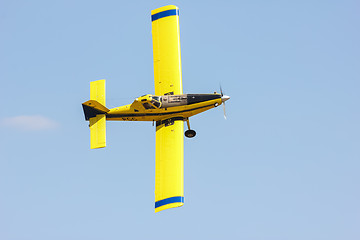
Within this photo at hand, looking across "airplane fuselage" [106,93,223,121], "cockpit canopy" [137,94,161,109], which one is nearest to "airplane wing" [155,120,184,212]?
"airplane fuselage" [106,93,223,121]

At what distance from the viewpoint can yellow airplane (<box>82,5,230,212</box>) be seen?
35969 mm

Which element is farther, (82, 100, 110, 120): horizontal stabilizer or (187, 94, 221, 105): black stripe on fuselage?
(82, 100, 110, 120): horizontal stabilizer

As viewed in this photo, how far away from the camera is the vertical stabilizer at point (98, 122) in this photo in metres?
37.7

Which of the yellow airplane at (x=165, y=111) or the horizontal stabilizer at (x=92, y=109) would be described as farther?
the horizontal stabilizer at (x=92, y=109)

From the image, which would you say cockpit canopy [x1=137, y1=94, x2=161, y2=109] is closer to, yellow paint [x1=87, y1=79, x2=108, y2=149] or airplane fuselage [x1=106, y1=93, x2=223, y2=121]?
airplane fuselage [x1=106, y1=93, x2=223, y2=121]


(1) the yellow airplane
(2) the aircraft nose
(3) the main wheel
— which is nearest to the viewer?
(1) the yellow airplane

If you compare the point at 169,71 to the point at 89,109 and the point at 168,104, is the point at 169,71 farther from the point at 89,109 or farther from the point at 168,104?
the point at 89,109

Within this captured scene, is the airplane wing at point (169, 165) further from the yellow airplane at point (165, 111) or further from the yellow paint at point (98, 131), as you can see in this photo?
the yellow paint at point (98, 131)

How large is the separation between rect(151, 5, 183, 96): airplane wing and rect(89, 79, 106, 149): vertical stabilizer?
11.0ft

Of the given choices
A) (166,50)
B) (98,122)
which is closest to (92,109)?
(98,122)

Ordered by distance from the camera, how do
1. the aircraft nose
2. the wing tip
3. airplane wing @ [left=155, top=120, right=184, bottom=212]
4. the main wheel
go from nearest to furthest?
the wing tip → airplane wing @ [left=155, top=120, right=184, bottom=212] → the aircraft nose → the main wheel

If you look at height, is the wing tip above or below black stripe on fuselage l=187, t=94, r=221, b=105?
below

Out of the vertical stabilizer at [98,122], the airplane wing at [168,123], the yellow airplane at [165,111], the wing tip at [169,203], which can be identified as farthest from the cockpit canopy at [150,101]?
the wing tip at [169,203]

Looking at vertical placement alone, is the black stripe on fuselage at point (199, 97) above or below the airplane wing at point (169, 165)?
above
